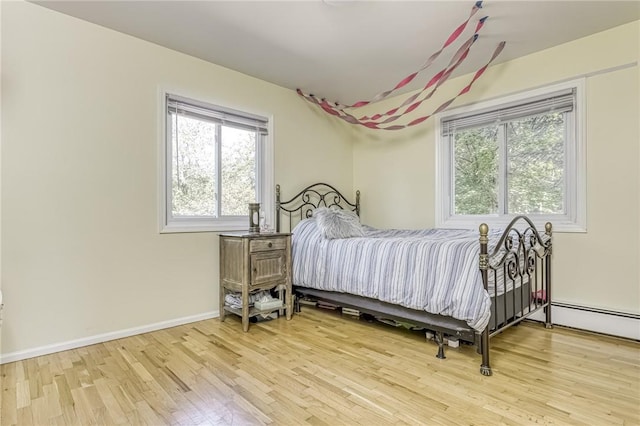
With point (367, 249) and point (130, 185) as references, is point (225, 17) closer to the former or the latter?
point (130, 185)

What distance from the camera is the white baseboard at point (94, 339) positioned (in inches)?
84.3

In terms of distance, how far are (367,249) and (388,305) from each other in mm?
444

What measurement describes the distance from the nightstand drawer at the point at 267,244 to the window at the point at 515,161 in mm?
1730

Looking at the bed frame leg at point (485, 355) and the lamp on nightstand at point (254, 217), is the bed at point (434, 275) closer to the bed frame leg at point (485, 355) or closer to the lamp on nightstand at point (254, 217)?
the bed frame leg at point (485, 355)

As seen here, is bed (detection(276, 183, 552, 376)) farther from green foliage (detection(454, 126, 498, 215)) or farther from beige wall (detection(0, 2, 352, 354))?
beige wall (detection(0, 2, 352, 354))

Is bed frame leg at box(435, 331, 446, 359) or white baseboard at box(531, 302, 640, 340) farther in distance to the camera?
white baseboard at box(531, 302, 640, 340)

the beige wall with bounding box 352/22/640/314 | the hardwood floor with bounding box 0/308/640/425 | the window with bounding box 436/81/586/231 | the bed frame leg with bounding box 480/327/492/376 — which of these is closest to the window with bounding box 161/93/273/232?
the hardwood floor with bounding box 0/308/640/425

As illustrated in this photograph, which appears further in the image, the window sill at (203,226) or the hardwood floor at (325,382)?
the window sill at (203,226)

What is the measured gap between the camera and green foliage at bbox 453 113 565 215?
2941mm

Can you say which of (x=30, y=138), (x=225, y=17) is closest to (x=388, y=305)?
(x=225, y=17)

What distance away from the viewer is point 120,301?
255cm

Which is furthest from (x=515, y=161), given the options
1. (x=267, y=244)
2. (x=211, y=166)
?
(x=211, y=166)

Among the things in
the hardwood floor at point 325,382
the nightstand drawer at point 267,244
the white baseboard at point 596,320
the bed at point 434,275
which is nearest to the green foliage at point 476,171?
the bed at point 434,275

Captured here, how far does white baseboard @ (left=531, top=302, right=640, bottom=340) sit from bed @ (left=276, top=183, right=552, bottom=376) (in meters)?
0.12
